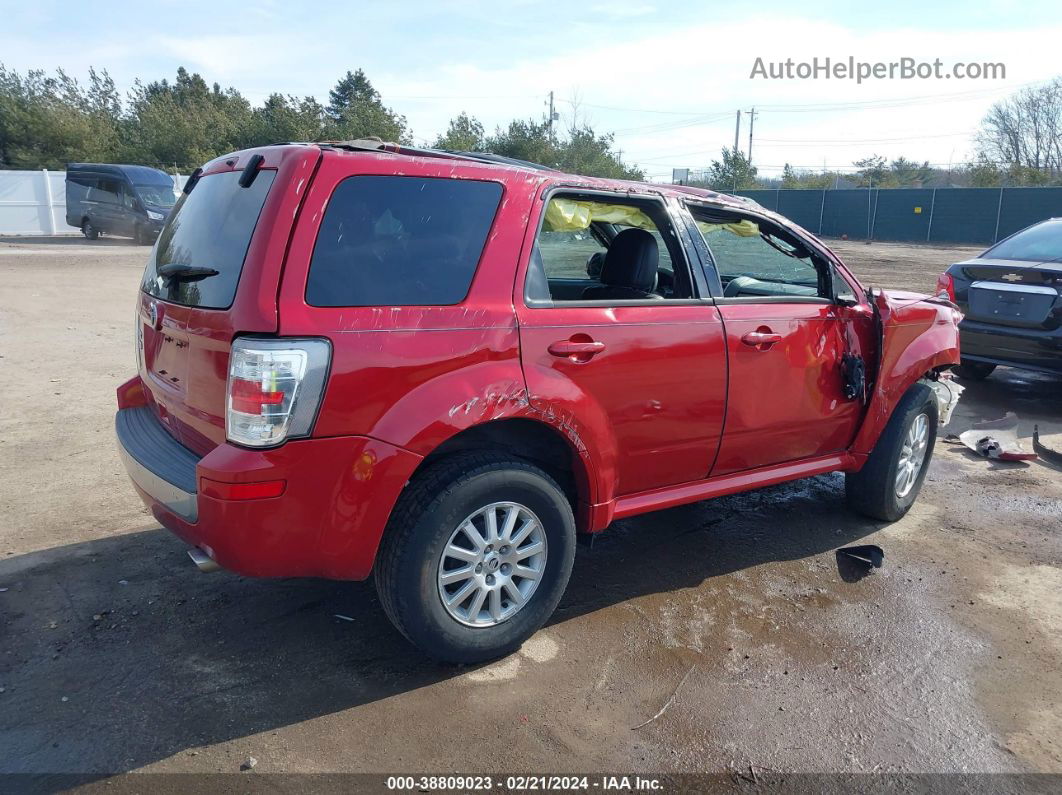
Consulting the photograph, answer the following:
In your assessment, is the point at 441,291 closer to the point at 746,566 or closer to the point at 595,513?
the point at 595,513

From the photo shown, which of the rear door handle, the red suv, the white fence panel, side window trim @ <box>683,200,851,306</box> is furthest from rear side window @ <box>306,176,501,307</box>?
the white fence panel

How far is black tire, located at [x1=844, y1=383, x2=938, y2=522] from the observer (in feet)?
15.5

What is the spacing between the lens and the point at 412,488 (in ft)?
10.2

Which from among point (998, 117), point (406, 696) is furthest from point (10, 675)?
point (998, 117)

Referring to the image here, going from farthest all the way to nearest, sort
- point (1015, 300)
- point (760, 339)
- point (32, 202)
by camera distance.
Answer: point (32, 202)
point (1015, 300)
point (760, 339)

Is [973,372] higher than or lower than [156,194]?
lower

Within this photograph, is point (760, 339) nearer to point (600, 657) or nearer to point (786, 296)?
point (786, 296)

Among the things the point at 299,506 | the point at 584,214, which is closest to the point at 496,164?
the point at 584,214

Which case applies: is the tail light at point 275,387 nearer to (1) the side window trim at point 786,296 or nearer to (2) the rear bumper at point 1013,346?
(1) the side window trim at point 786,296

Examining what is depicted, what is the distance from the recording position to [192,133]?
40156 mm

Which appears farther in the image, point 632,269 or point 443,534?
point 632,269

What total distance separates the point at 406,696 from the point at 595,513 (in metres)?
1.04

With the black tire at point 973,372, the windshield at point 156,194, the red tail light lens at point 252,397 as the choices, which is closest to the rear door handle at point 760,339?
the red tail light lens at point 252,397

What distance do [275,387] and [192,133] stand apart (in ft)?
139
